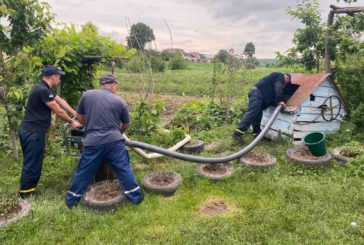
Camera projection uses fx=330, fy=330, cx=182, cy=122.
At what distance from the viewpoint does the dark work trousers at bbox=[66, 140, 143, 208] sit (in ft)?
15.0

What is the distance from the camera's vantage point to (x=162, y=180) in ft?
17.7

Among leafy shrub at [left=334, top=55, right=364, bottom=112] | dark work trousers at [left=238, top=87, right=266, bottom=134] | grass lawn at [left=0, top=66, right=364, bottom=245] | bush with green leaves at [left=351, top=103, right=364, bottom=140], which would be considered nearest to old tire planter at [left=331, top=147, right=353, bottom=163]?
grass lawn at [left=0, top=66, right=364, bottom=245]

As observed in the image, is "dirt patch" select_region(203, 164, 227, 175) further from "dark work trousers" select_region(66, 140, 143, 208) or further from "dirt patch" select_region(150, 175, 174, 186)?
"dark work trousers" select_region(66, 140, 143, 208)

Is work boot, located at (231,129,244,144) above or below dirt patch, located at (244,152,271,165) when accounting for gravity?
above

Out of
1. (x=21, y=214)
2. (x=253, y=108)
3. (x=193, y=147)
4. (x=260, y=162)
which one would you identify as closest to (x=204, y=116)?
(x=253, y=108)

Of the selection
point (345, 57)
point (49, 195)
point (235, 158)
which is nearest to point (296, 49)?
point (345, 57)

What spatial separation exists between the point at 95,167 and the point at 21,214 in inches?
42.7

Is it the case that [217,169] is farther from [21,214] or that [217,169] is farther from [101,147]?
[21,214]

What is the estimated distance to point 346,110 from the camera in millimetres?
7812

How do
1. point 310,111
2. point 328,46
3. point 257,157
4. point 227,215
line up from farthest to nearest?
1. point 328,46
2. point 310,111
3. point 257,157
4. point 227,215

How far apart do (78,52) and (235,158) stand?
3664 millimetres

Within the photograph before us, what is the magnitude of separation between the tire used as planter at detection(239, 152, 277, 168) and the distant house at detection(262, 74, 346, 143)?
1259mm

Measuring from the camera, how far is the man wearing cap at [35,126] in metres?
4.86

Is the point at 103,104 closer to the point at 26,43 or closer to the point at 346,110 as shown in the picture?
the point at 26,43
